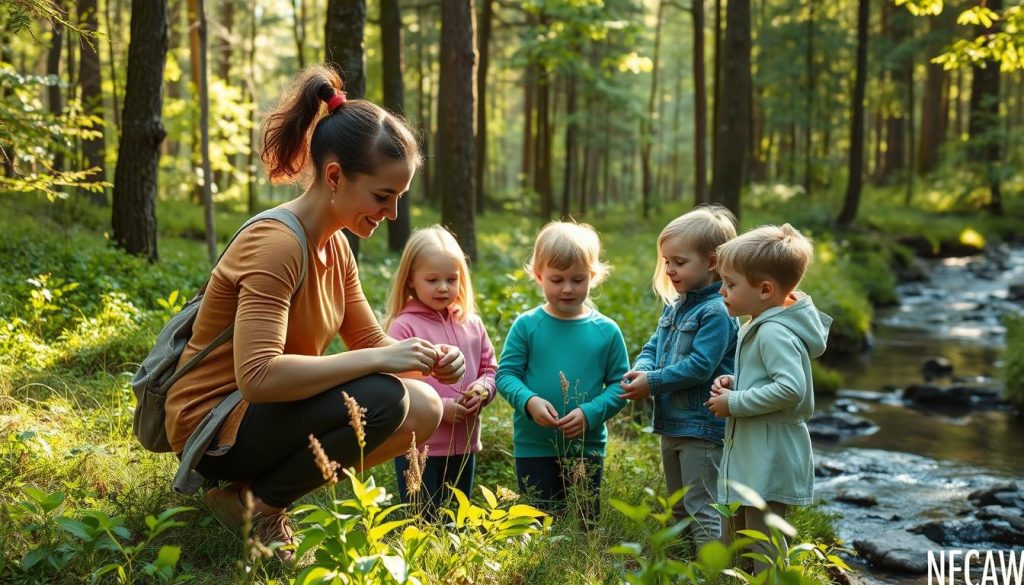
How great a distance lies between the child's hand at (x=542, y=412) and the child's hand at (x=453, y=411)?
31cm

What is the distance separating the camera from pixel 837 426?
26.7 feet

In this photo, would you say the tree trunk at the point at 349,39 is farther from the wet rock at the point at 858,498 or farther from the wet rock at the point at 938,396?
the wet rock at the point at 938,396

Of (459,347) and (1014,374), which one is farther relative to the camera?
(1014,374)

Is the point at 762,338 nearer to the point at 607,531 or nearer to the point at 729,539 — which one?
the point at 729,539

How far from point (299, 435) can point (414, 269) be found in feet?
3.96

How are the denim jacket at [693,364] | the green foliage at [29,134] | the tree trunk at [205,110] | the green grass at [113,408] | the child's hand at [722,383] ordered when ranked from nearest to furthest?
1. the green grass at [113,408]
2. the child's hand at [722,383]
3. the denim jacket at [693,364]
4. the green foliage at [29,134]
5. the tree trunk at [205,110]

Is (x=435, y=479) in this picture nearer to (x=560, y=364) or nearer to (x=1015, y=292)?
(x=560, y=364)

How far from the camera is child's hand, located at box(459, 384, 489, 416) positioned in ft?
12.6

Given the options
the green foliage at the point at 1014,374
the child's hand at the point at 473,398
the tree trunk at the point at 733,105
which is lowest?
the green foliage at the point at 1014,374

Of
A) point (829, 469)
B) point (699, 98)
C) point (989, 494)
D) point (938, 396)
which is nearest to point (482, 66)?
point (699, 98)

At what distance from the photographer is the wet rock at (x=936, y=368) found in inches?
405

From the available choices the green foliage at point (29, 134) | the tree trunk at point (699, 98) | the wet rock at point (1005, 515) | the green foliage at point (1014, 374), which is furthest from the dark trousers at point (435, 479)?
the tree trunk at point (699, 98)

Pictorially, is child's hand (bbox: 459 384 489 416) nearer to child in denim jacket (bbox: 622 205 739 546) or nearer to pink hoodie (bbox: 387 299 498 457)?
pink hoodie (bbox: 387 299 498 457)

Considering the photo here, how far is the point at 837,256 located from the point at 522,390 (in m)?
13.6
